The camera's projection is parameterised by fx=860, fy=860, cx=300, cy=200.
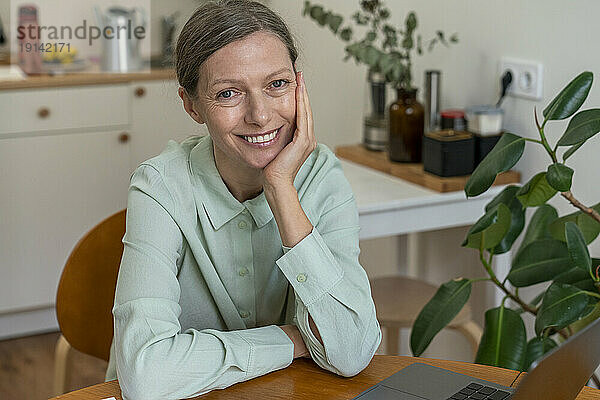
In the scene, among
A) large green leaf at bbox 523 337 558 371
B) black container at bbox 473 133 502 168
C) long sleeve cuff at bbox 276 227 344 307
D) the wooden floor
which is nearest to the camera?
long sleeve cuff at bbox 276 227 344 307

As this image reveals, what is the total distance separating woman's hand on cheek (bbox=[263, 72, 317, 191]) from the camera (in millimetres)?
1385

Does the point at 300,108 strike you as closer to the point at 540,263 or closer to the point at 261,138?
the point at 261,138

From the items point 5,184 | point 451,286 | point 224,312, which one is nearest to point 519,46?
point 451,286

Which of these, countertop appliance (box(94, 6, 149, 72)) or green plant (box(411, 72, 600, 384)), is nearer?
green plant (box(411, 72, 600, 384))

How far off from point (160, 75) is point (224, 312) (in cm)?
203

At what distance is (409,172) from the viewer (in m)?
2.38

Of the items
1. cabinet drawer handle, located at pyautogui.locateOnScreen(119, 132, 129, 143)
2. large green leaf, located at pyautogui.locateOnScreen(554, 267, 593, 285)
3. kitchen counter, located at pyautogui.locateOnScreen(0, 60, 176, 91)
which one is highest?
kitchen counter, located at pyautogui.locateOnScreen(0, 60, 176, 91)

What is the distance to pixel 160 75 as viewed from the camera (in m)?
3.36

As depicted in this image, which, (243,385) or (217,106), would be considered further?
(217,106)

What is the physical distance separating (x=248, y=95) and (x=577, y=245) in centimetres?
63

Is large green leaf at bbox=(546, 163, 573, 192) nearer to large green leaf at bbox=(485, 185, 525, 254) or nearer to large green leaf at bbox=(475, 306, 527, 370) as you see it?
large green leaf at bbox=(485, 185, 525, 254)

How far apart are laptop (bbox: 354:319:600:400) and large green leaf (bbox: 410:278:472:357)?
1.65 feet

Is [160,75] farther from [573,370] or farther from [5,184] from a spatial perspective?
[573,370]

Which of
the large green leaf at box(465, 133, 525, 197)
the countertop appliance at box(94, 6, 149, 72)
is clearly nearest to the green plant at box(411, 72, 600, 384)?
the large green leaf at box(465, 133, 525, 197)
